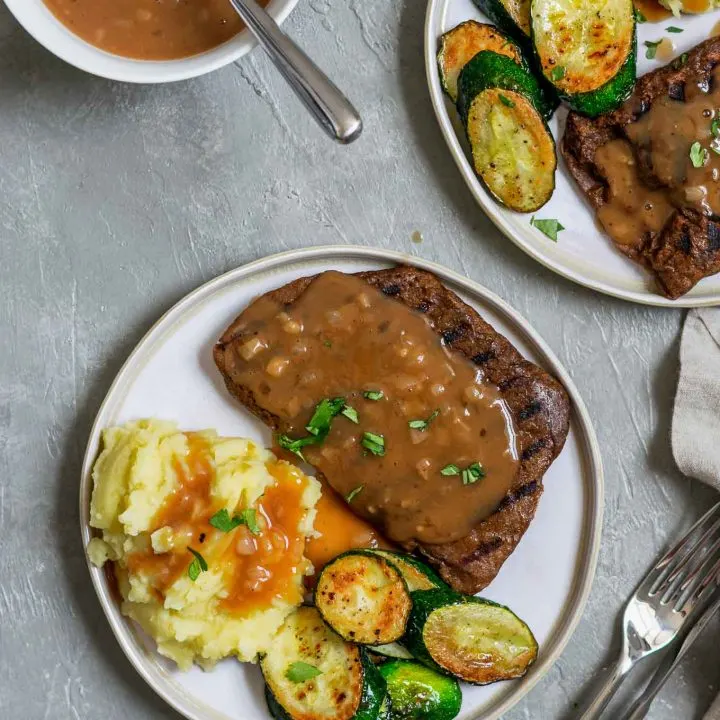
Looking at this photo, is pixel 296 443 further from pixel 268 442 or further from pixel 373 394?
pixel 373 394

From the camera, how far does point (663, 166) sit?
4.25 metres

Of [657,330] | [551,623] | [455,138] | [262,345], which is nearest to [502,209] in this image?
[455,138]

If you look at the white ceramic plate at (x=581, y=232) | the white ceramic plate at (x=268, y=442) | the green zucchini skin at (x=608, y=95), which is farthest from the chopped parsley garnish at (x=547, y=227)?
→ the green zucchini skin at (x=608, y=95)

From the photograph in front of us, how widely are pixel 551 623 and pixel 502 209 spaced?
1.95 m

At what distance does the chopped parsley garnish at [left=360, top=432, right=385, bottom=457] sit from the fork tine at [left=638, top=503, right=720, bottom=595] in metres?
1.56

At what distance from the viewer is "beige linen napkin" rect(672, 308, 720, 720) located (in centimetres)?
446

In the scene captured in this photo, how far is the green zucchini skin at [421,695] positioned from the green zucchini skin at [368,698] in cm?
5

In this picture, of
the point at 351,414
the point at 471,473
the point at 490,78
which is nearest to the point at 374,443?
the point at 351,414

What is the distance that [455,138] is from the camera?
4258 millimetres

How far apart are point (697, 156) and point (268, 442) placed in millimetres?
2356

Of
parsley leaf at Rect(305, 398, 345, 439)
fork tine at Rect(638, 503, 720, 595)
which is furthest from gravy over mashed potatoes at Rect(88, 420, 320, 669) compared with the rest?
fork tine at Rect(638, 503, 720, 595)

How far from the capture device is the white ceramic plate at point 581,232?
14.1 feet

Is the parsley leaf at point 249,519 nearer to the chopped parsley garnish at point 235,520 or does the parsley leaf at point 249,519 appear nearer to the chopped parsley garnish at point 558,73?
the chopped parsley garnish at point 235,520

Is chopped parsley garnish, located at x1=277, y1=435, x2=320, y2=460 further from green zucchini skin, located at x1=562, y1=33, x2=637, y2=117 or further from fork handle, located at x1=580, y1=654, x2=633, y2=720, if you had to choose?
green zucchini skin, located at x1=562, y1=33, x2=637, y2=117
